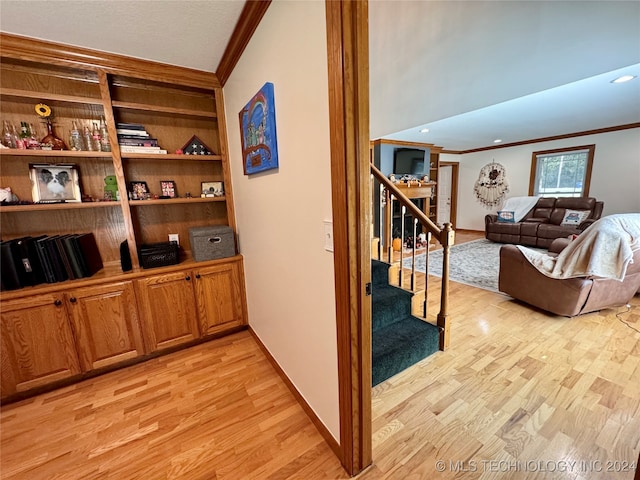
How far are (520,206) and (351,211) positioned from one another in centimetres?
663

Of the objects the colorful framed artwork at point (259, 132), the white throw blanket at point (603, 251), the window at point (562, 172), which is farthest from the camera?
the window at point (562, 172)

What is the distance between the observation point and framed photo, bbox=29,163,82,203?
1808 millimetres

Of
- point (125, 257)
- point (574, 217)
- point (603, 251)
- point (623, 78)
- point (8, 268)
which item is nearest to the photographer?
point (8, 268)

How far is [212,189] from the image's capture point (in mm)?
2410

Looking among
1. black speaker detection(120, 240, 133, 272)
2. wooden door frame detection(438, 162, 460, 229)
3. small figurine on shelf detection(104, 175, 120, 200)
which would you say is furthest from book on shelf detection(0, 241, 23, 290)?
wooden door frame detection(438, 162, 460, 229)

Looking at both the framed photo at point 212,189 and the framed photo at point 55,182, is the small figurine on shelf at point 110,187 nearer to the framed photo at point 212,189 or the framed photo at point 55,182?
the framed photo at point 55,182

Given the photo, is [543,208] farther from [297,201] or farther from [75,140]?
[75,140]

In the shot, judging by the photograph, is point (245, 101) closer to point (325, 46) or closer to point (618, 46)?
point (325, 46)

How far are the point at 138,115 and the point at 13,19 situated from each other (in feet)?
2.54

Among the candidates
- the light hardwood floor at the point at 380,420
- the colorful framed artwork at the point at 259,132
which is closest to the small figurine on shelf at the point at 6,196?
the light hardwood floor at the point at 380,420

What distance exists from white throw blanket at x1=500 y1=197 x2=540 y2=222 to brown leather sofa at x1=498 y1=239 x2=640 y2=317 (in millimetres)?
3526

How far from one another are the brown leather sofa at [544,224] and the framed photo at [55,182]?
7001mm

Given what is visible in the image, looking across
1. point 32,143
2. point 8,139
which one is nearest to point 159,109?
point 32,143

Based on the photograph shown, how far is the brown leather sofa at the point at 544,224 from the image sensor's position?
4.84m
